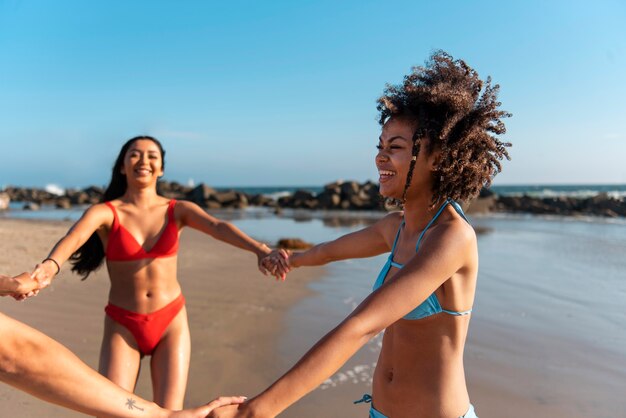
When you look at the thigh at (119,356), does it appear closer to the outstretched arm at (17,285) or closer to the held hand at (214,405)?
the outstretched arm at (17,285)

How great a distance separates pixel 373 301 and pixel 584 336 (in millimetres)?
5931

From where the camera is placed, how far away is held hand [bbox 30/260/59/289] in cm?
364

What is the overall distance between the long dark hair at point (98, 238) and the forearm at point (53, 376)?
7.74 feet

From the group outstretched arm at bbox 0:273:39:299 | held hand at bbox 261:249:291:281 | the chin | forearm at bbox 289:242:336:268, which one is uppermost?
the chin

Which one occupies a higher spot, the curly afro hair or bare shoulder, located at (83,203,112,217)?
the curly afro hair

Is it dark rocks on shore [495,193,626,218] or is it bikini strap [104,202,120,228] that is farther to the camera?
dark rocks on shore [495,193,626,218]

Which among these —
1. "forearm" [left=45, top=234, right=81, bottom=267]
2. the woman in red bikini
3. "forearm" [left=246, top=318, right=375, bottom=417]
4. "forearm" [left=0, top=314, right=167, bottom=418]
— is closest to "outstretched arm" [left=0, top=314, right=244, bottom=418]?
"forearm" [left=0, top=314, right=167, bottom=418]

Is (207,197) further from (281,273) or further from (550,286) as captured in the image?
(281,273)

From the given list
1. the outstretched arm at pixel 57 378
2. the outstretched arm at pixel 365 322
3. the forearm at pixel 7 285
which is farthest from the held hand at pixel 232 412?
the forearm at pixel 7 285

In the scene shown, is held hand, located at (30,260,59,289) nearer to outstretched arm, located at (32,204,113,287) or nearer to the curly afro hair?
outstretched arm, located at (32,204,113,287)

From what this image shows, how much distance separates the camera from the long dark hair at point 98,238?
15.1 ft

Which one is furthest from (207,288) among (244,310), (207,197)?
(207,197)

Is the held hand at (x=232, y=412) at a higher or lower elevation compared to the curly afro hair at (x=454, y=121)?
lower

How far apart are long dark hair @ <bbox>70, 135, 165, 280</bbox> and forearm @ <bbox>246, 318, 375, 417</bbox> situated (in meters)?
3.15
